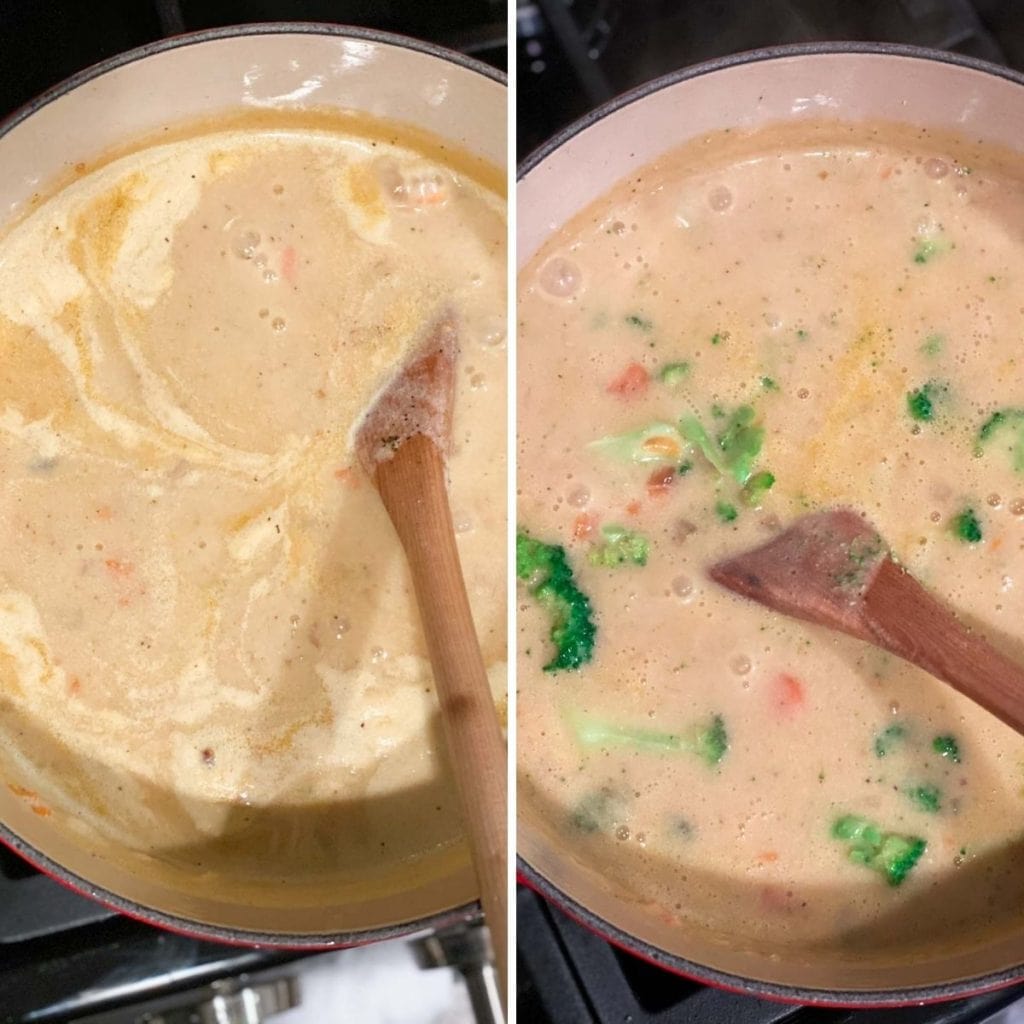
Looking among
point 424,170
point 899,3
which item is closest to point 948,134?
point 899,3

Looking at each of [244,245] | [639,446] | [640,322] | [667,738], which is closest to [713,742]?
[667,738]

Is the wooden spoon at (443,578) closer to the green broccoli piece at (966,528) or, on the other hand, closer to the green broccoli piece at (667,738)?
the green broccoli piece at (667,738)

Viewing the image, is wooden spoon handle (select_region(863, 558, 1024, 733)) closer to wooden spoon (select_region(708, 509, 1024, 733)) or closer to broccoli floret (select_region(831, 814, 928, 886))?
wooden spoon (select_region(708, 509, 1024, 733))

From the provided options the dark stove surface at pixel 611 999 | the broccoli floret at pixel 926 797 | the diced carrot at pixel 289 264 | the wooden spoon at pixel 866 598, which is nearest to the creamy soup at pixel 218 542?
the diced carrot at pixel 289 264

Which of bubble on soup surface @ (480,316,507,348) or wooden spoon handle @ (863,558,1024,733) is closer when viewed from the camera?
wooden spoon handle @ (863,558,1024,733)

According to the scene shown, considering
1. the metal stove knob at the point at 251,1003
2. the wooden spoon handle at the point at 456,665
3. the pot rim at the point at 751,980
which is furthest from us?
the metal stove knob at the point at 251,1003

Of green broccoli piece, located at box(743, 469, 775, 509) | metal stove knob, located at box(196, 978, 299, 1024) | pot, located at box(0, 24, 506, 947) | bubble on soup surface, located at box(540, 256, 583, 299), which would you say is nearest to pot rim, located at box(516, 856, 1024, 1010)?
pot, located at box(0, 24, 506, 947)

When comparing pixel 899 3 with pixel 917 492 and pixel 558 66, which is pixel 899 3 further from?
pixel 917 492
